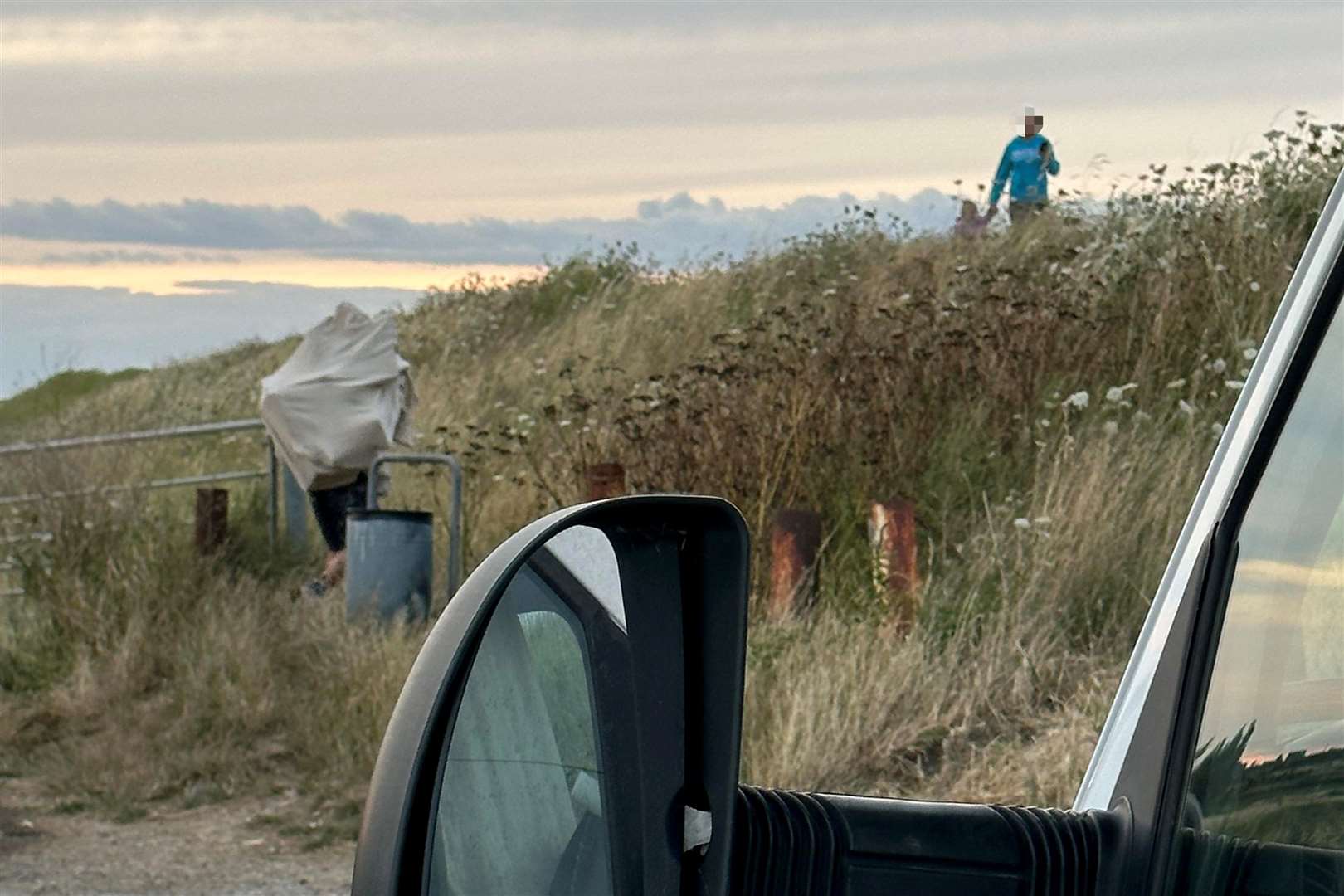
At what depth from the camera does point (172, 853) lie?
6.55m

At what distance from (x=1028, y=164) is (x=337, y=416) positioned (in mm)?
8556

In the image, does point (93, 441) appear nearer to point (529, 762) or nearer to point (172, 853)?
point (172, 853)

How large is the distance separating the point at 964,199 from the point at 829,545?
29.0ft

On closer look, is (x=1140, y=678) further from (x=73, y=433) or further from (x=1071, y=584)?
(x=73, y=433)

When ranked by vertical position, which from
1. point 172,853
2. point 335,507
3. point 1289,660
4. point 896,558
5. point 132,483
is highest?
point 1289,660

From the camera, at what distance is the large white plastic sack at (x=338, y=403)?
407 inches

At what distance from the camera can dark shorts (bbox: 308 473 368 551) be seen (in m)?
10.5

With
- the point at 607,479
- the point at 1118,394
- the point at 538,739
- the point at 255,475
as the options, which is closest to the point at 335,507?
the point at 255,475

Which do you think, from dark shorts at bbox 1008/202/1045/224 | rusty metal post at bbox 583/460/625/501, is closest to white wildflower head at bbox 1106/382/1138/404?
rusty metal post at bbox 583/460/625/501

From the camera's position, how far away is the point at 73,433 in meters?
11.7

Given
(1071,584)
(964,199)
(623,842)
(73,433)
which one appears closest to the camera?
(623,842)

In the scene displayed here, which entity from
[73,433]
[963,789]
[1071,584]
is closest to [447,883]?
[963,789]

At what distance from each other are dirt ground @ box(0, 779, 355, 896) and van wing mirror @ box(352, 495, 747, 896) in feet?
16.2

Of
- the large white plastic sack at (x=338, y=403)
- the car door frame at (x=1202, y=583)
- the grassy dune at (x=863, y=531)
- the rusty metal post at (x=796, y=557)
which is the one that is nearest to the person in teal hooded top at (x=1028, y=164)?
the grassy dune at (x=863, y=531)
